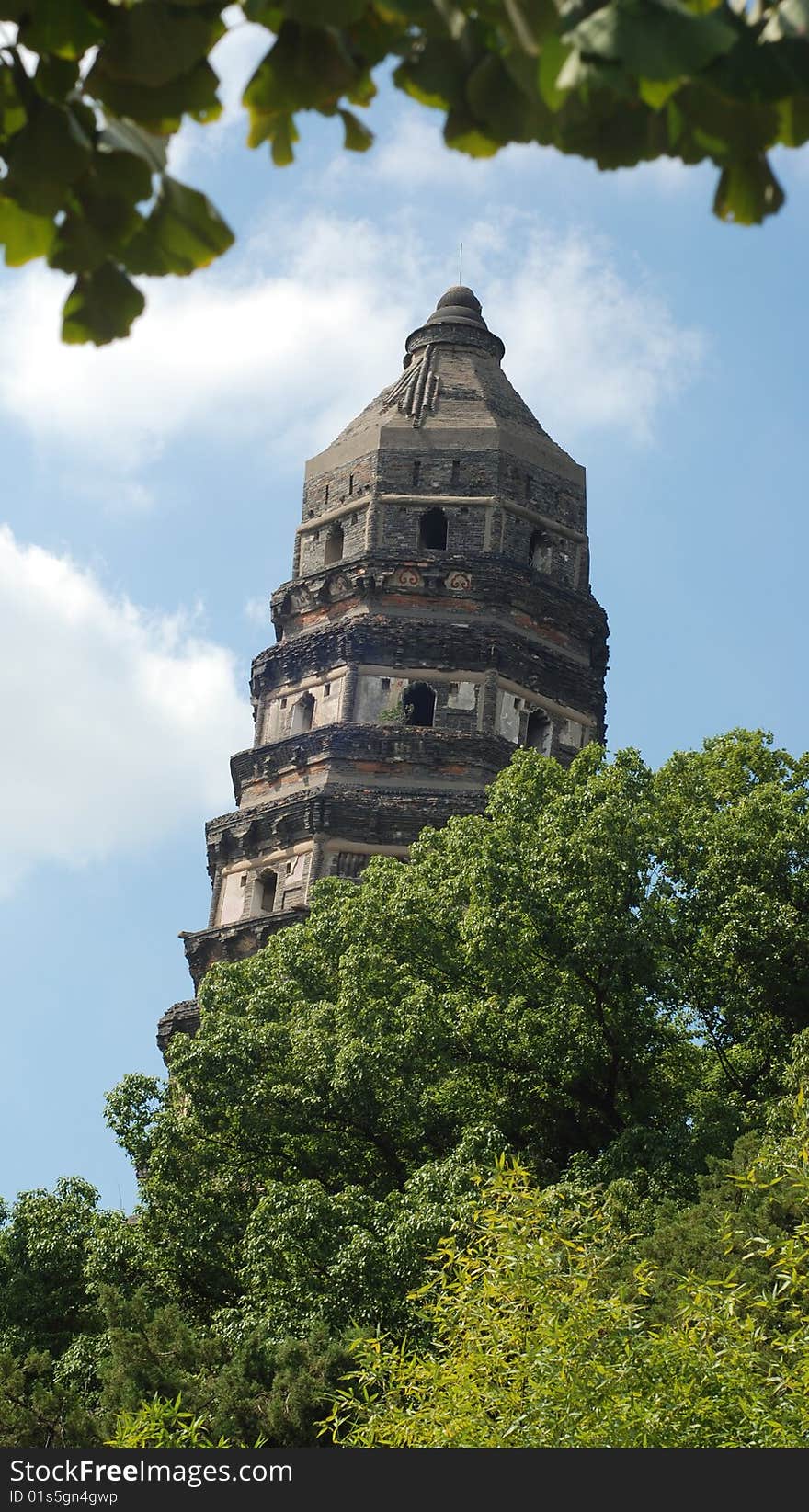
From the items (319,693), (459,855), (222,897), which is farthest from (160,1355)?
(319,693)

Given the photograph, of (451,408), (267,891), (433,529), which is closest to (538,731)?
(433,529)

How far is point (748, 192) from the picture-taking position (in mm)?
3842

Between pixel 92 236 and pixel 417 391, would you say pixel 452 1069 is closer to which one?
pixel 92 236

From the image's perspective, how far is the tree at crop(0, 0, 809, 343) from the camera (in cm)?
358

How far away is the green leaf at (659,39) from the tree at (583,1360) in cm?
745

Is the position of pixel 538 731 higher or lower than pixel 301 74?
higher

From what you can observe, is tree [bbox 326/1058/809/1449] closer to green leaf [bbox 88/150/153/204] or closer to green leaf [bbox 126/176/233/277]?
green leaf [bbox 126/176/233/277]

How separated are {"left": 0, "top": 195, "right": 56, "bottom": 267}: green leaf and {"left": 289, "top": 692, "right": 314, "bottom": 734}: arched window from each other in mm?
25374

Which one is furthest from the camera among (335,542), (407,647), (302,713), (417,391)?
(417,391)

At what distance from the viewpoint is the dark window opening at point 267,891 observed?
1112 inches

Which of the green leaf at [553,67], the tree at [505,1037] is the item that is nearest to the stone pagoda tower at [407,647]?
the tree at [505,1037]

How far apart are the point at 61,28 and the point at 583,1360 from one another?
328 inches

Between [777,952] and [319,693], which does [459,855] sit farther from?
[319,693]

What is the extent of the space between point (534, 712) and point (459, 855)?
833cm
